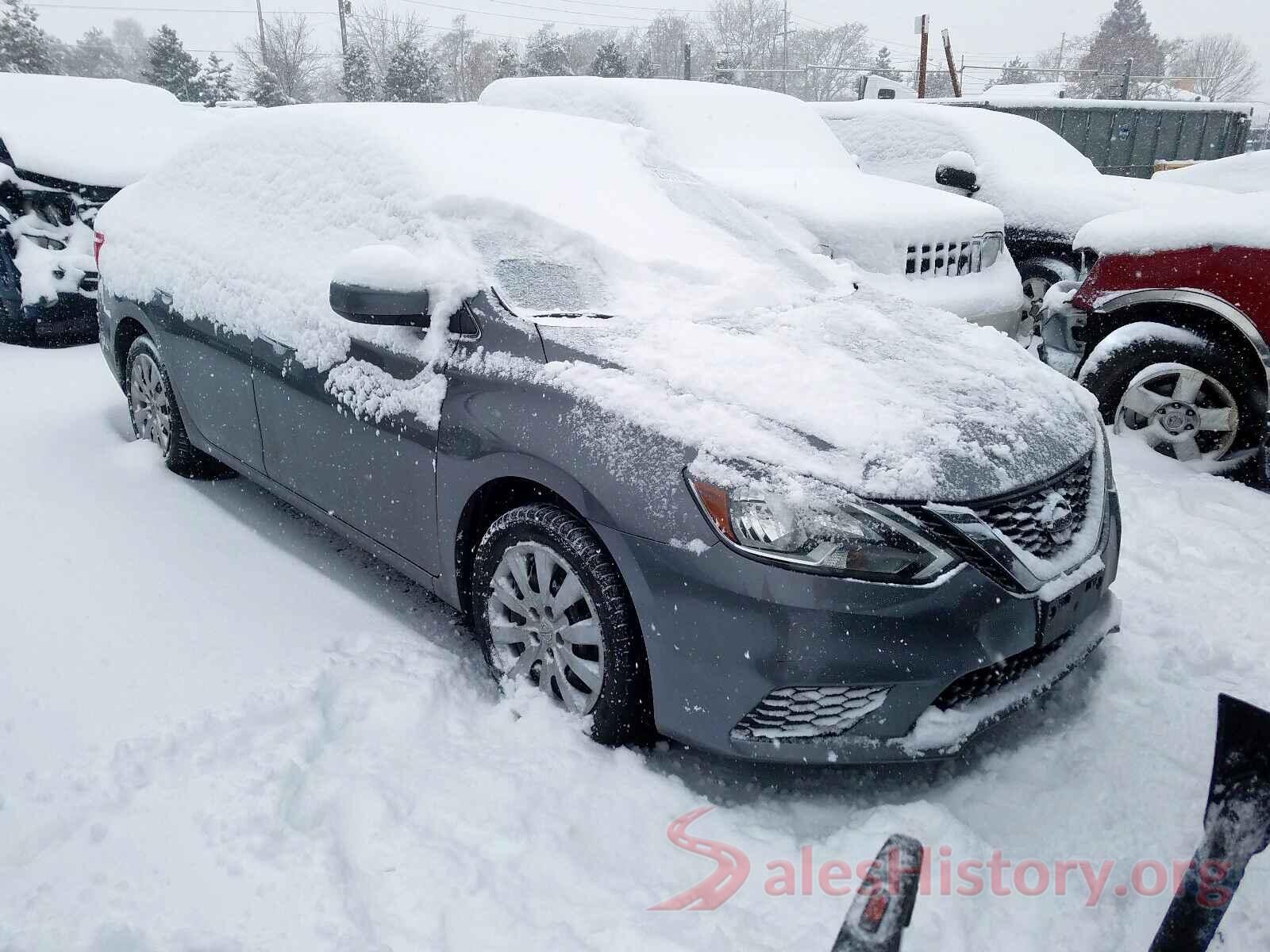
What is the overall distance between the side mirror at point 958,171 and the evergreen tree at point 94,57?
89945 mm

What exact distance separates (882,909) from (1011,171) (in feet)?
25.3

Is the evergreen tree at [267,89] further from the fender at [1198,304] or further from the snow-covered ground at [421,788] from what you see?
the snow-covered ground at [421,788]

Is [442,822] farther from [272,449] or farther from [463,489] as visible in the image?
[272,449]

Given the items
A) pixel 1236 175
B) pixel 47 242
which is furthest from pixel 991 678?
pixel 1236 175

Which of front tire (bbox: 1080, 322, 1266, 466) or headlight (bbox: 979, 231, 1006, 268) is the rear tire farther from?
headlight (bbox: 979, 231, 1006, 268)

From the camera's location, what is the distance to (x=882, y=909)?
58.3 inches

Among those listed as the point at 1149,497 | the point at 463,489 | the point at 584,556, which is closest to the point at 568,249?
the point at 463,489

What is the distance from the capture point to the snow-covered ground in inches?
77.0

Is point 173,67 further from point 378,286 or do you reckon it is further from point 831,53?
point 831,53

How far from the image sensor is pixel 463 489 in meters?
2.61

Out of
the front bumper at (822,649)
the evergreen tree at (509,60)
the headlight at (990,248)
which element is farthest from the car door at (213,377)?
the evergreen tree at (509,60)

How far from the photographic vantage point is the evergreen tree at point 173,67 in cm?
4128

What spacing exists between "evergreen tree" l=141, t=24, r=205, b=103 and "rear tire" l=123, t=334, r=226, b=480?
1717 inches

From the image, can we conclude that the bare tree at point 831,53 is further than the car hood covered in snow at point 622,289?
Yes
